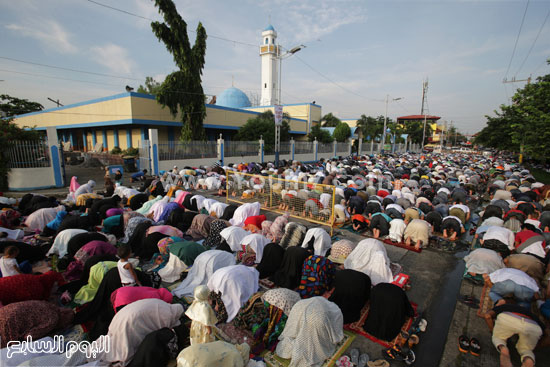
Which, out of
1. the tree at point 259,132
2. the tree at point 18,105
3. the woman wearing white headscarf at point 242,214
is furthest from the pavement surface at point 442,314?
the tree at point 18,105

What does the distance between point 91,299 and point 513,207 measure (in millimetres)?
12418

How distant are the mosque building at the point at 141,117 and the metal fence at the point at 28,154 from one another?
7.44m

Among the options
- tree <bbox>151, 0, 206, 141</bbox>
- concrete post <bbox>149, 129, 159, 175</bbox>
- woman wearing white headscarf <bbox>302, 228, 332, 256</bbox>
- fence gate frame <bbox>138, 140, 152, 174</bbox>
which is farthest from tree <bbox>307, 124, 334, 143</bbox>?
woman wearing white headscarf <bbox>302, 228, 332, 256</bbox>

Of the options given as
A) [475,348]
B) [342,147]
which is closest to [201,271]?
[475,348]

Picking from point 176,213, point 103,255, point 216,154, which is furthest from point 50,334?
point 216,154

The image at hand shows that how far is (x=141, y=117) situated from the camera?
66.6 feet

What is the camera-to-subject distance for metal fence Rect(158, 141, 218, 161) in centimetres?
1692

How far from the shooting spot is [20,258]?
218 inches

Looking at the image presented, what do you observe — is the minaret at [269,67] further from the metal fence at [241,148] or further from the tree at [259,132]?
the metal fence at [241,148]

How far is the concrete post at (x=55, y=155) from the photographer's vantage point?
42.5 feet

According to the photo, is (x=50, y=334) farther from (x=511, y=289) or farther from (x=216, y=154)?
(x=216, y=154)

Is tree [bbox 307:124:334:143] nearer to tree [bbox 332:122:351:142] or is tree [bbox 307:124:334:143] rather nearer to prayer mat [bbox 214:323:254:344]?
tree [bbox 332:122:351:142]

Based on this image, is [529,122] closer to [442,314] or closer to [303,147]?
[303,147]

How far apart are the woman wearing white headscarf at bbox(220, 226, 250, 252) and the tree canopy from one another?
61.8ft
